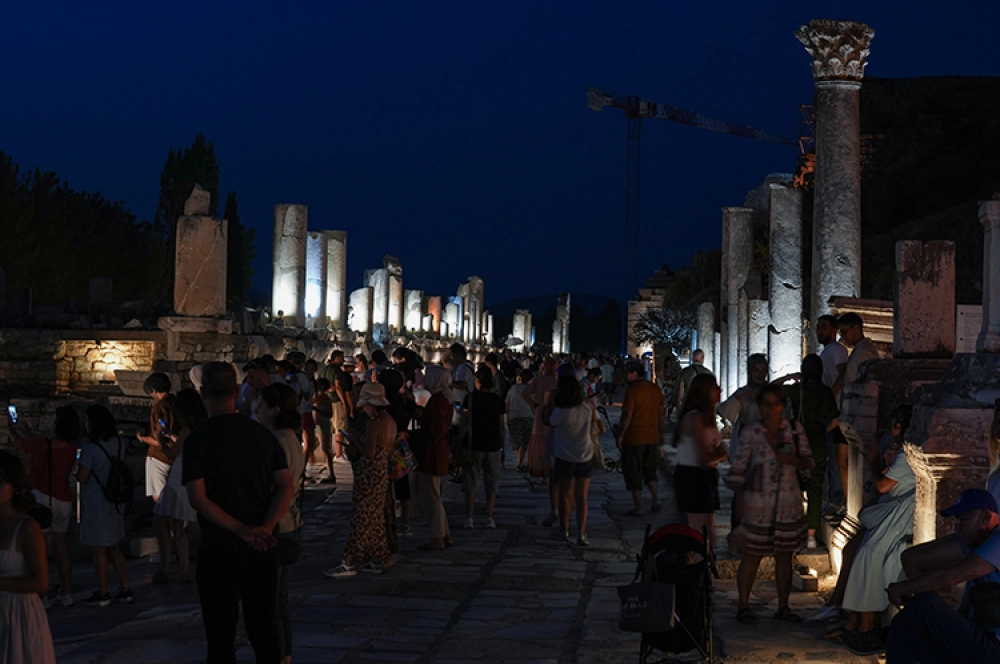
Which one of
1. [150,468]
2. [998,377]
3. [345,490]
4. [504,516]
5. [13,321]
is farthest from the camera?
[13,321]

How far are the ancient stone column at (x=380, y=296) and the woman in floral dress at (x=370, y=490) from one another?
1059 inches

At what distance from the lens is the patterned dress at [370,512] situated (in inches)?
351

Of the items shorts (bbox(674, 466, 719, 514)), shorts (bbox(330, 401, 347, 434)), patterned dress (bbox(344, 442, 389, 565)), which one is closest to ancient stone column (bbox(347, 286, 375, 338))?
shorts (bbox(330, 401, 347, 434))

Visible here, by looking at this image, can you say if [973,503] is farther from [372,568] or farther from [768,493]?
[372,568]

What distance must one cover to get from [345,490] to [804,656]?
8619 millimetres

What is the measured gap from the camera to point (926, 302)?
8297mm

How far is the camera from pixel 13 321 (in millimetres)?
21297

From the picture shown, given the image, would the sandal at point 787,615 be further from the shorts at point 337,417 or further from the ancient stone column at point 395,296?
the ancient stone column at point 395,296

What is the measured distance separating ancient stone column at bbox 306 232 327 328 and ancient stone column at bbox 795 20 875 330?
15.1 metres

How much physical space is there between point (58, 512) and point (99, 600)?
0.71m

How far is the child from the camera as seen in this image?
5.15 m

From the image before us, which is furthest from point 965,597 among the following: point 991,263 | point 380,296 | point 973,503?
point 380,296

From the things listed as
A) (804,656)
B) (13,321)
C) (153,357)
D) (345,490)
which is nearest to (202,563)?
(804,656)

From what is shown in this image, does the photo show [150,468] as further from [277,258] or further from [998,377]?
[277,258]
